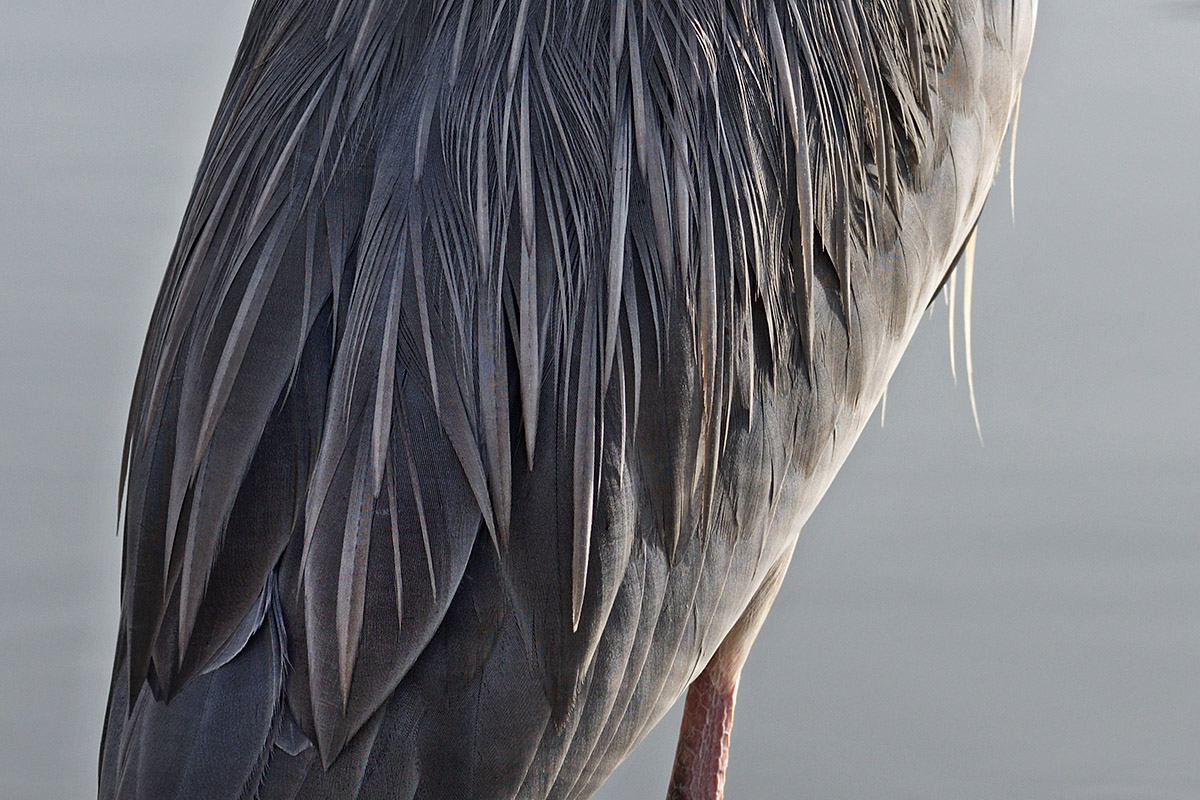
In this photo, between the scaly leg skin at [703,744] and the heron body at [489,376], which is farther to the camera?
the scaly leg skin at [703,744]

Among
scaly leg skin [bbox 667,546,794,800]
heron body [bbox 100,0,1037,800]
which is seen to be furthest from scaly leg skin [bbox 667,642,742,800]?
heron body [bbox 100,0,1037,800]

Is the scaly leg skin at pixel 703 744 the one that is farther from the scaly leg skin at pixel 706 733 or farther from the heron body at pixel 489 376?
the heron body at pixel 489 376

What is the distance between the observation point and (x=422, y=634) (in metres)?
1.00

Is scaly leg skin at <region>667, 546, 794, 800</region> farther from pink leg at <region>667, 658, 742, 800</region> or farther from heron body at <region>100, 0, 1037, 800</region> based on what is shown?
heron body at <region>100, 0, 1037, 800</region>

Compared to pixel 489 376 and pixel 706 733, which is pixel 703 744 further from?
pixel 489 376

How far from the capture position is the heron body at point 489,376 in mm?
1000

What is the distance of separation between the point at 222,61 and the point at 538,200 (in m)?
2.05

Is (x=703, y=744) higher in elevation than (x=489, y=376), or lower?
lower

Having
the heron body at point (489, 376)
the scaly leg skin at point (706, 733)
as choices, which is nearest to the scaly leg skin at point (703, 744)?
the scaly leg skin at point (706, 733)

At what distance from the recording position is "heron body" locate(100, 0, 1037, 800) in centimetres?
100

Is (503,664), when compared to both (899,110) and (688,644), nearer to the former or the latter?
(688,644)

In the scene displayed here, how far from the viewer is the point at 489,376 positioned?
3.48ft

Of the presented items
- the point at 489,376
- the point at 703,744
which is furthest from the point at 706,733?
the point at 489,376

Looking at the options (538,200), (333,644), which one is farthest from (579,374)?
(333,644)
